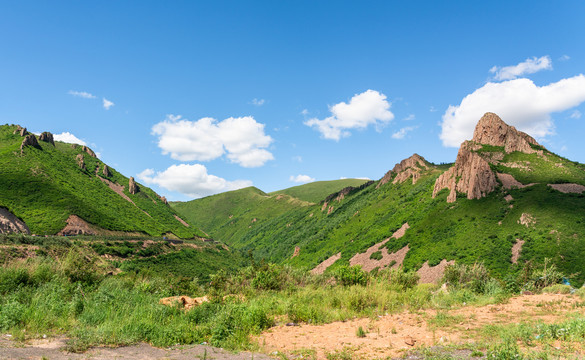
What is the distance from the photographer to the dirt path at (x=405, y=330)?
27.2ft

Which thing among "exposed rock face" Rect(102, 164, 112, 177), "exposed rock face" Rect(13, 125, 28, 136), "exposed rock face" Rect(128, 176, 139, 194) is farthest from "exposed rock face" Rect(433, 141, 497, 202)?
"exposed rock face" Rect(13, 125, 28, 136)

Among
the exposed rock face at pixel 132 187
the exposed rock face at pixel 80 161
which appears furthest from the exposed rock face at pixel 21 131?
the exposed rock face at pixel 132 187

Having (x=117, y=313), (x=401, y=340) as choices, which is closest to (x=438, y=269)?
(x=401, y=340)

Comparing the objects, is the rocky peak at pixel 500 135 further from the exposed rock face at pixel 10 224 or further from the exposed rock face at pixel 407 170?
the exposed rock face at pixel 10 224

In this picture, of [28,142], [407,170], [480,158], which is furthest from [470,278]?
[28,142]

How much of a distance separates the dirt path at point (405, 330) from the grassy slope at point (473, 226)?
34462 mm

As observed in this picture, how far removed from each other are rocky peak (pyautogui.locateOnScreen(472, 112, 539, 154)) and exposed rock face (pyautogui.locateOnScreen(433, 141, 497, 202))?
16.4 ft

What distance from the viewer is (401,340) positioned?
8.73 m

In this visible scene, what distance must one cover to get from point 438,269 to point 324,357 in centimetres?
4671

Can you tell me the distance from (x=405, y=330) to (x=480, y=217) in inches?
2171

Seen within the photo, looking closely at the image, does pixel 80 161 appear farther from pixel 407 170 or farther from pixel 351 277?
pixel 351 277

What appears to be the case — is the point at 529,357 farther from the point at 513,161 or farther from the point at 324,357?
the point at 513,161

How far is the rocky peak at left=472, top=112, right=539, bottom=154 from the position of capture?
68.8 m

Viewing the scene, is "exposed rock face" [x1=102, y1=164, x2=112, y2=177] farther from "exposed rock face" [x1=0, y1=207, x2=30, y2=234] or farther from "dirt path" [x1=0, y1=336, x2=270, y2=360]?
"dirt path" [x1=0, y1=336, x2=270, y2=360]
